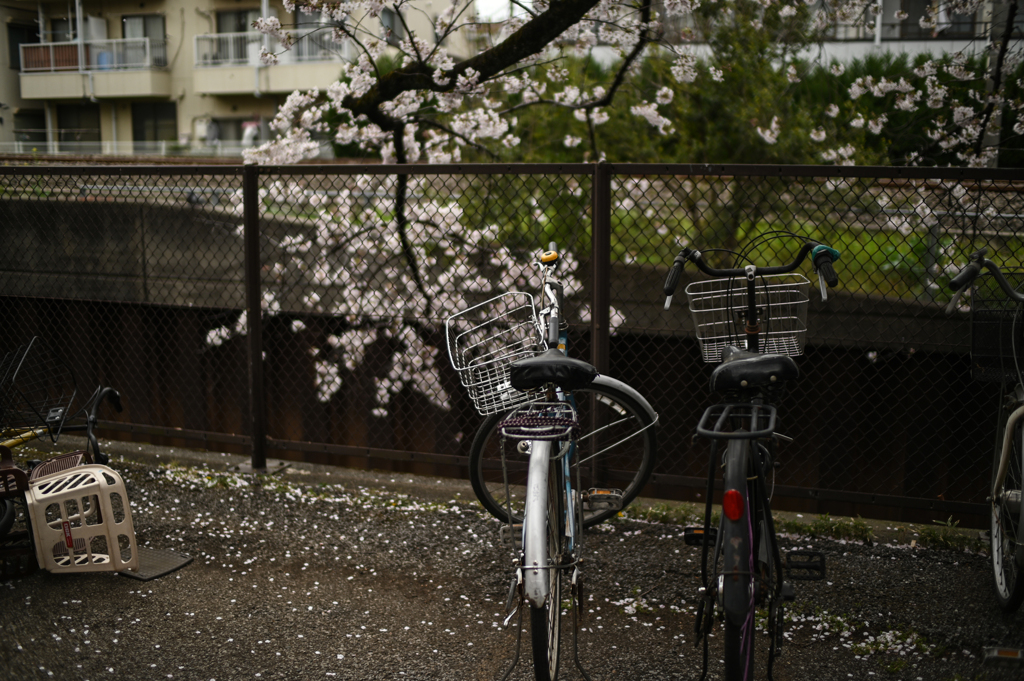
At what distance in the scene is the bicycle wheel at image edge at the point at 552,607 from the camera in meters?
2.16

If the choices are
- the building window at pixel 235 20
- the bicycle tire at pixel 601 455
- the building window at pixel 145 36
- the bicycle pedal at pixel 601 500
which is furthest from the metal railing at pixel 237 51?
the bicycle pedal at pixel 601 500

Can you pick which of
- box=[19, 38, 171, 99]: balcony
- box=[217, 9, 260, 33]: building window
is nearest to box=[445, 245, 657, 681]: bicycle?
box=[19, 38, 171, 99]: balcony

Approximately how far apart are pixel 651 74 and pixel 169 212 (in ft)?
21.8

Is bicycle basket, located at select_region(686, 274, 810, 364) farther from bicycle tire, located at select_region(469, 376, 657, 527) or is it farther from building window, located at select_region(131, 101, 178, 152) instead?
building window, located at select_region(131, 101, 178, 152)

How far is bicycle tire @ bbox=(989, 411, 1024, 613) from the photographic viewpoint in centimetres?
284

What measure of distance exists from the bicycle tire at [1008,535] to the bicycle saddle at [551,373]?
1.71 m

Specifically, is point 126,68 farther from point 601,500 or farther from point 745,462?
point 745,462

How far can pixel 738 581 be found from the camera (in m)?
2.09

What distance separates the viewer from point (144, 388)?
5922 millimetres

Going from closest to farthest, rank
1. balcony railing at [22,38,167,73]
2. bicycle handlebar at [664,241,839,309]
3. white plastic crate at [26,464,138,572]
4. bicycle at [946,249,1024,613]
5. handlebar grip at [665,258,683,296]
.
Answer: bicycle handlebar at [664,241,839,309], handlebar grip at [665,258,683,296], bicycle at [946,249,1024,613], white plastic crate at [26,464,138,572], balcony railing at [22,38,167,73]

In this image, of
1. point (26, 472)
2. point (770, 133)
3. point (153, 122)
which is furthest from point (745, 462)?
point (153, 122)

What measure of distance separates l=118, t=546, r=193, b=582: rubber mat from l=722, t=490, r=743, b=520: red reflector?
8.50ft

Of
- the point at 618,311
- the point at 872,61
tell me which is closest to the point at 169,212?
the point at 618,311

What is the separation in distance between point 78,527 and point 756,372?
288 centimetres
